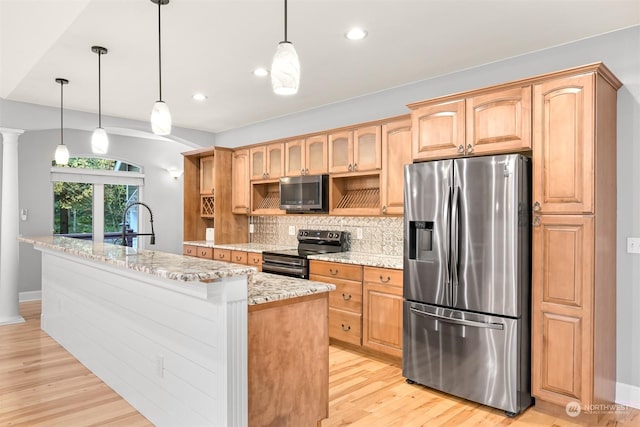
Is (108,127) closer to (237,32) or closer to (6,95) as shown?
(6,95)

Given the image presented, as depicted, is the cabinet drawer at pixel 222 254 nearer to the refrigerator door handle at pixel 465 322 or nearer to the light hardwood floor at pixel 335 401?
the light hardwood floor at pixel 335 401

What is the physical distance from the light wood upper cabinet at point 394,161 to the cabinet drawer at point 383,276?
59cm

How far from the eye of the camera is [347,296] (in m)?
4.00

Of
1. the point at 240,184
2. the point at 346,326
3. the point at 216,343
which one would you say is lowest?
the point at 346,326

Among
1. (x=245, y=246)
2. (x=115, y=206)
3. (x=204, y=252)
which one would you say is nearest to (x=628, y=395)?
(x=245, y=246)

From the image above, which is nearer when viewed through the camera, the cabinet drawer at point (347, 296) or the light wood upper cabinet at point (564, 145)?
the light wood upper cabinet at point (564, 145)

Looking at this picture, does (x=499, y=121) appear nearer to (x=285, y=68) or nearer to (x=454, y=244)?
(x=454, y=244)

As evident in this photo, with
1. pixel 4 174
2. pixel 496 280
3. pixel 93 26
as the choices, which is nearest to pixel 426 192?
pixel 496 280

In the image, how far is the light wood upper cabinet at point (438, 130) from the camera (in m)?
3.20

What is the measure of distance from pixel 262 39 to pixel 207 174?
340cm

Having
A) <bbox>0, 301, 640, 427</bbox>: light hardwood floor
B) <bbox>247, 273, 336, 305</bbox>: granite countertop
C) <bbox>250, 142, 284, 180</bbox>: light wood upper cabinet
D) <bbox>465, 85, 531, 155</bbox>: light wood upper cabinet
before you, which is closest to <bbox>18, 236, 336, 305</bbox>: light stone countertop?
<bbox>247, 273, 336, 305</bbox>: granite countertop

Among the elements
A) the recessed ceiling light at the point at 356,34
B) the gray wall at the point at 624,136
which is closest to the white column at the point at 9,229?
the recessed ceiling light at the point at 356,34

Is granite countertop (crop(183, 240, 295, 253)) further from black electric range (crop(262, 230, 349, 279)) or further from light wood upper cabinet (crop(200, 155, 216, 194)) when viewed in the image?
light wood upper cabinet (crop(200, 155, 216, 194))

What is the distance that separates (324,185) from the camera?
183 inches
